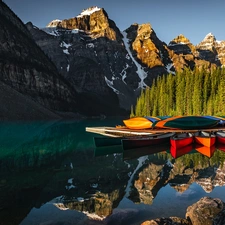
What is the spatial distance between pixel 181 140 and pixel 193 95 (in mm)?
52914

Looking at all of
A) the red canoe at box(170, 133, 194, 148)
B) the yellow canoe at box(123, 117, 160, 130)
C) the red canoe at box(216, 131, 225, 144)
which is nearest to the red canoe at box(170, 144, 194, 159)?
the red canoe at box(170, 133, 194, 148)

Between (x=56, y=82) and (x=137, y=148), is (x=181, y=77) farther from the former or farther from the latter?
(x=56, y=82)

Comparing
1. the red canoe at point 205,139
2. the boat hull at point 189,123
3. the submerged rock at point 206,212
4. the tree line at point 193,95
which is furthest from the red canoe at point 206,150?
the tree line at point 193,95

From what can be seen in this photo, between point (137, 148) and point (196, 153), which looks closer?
point (196, 153)

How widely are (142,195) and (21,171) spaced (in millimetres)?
12528

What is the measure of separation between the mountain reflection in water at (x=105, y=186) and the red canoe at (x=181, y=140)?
1925mm

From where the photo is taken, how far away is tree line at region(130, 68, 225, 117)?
247 feet

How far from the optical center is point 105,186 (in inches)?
715

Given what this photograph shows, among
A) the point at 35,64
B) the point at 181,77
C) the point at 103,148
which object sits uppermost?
the point at 35,64

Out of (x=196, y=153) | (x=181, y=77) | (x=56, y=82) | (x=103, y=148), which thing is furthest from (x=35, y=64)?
(x=196, y=153)

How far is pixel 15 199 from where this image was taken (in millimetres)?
15508

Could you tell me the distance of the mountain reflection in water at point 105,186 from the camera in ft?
43.0

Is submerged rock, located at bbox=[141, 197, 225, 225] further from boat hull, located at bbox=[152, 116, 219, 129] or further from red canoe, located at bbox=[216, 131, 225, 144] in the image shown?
boat hull, located at bbox=[152, 116, 219, 129]

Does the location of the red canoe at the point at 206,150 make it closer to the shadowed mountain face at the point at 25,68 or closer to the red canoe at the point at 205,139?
the red canoe at the point at 205,139
